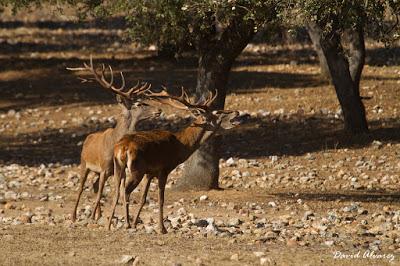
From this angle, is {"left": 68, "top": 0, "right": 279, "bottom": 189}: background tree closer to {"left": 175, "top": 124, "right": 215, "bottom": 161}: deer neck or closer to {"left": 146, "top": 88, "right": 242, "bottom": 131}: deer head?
{"left": 146, "top": 88, "right": 242, "bottom": 131}: deer head

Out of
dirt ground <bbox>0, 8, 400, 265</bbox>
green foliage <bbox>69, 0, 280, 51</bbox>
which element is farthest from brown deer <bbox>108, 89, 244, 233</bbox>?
green foliage <bbox>69, 0, 280, 51</bbox>

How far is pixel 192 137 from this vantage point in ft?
49.4

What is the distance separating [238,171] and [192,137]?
5614mm

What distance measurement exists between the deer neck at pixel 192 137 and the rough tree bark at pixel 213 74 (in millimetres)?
2023

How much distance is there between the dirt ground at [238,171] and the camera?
12.1 metres

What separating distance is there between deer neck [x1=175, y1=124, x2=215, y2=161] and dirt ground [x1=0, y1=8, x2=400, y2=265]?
0.94 meters

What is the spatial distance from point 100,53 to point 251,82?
9449mm

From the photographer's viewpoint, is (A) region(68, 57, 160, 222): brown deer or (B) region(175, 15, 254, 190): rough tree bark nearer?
(A) region(68, 57, 160, 222): brown deer

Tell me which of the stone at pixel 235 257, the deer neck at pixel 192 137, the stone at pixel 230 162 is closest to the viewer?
the stone at pixel 235 257

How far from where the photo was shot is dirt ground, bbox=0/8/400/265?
39.8 feet

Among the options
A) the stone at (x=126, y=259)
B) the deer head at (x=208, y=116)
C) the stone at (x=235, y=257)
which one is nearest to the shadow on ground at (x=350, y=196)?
the deer head at (x=208, y=116)

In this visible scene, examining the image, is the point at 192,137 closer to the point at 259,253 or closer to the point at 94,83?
the point at 259,253
